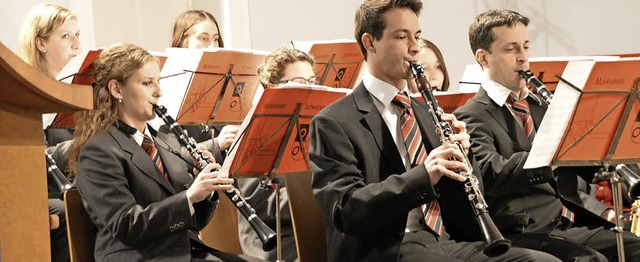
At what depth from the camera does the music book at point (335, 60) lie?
419 cm

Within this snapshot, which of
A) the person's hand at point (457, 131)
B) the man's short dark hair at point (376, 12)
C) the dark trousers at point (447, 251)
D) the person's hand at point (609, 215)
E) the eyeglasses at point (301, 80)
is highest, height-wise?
the man's short dark hair at point (376, 12)

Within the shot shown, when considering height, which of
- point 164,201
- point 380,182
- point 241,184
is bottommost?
point 241,184

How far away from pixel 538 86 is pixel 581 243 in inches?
23.0

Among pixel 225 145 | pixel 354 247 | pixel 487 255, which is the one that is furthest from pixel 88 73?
pixel 487 255

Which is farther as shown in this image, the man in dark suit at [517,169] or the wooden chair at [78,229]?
the man in dark suit at [517,169]

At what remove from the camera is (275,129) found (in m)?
3.02

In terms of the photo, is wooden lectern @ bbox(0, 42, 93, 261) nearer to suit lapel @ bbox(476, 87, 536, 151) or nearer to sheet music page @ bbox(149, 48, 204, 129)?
suit lapel @ bbox(476, 87, 536, 151)

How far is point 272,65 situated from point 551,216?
1.46 m

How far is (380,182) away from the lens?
8.21 feet

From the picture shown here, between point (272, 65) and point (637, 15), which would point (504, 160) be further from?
point (637, 15)

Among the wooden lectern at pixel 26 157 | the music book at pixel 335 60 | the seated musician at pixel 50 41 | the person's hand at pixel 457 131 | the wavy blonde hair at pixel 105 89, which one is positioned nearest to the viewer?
the wooden lectern at pixel 26 157

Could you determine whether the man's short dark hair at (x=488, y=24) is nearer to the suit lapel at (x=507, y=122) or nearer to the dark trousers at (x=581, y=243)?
the suit lapel at (x=507, y=122)

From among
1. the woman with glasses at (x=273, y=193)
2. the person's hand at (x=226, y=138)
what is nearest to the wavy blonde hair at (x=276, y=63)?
the woman with glasses at (x=273, y=193)

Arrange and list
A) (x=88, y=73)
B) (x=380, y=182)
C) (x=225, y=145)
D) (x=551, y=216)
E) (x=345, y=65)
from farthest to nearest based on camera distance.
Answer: (x=345, y=65), (x=225, y=145), (x=88, y=73), (x=551, y=216), (x=380, y=182)
